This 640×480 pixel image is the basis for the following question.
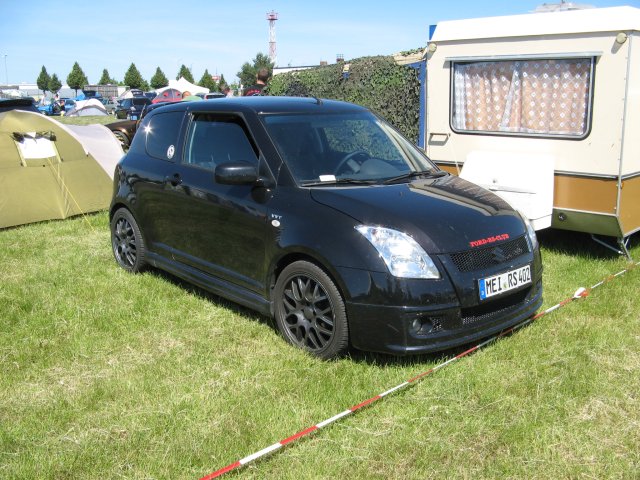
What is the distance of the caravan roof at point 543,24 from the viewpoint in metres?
6.22

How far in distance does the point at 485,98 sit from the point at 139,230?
3995 mm

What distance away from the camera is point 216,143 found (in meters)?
5.26

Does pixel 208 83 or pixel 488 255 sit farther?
pixel 208 83

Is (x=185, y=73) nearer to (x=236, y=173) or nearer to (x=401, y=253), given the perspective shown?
(x=236, y=173)

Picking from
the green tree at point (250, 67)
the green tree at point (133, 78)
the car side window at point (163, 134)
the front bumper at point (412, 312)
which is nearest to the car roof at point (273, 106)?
the car side window at point (163, 134)

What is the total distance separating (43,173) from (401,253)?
6794mm

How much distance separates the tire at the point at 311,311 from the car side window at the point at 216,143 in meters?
1.00

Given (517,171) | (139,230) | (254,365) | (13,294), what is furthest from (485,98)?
(13,294)

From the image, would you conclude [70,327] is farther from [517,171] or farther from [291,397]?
[517,171]

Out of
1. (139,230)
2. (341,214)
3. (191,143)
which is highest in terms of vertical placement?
(191,143)

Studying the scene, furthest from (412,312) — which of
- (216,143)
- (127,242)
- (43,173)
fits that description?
(43,173)

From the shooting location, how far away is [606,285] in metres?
5.82

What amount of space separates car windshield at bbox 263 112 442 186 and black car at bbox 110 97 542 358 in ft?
0.04

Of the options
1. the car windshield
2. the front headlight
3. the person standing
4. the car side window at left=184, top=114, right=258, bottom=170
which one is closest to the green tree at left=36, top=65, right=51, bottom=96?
the person standing
